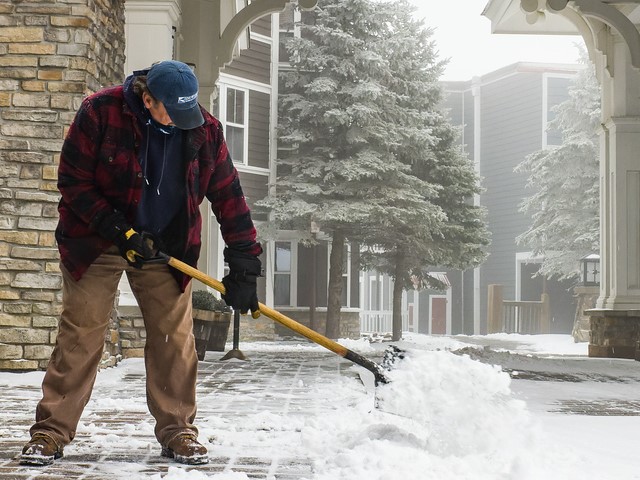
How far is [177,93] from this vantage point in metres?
3.60

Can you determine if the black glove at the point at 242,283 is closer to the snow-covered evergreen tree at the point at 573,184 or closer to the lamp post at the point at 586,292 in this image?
Result: the lamp post at the point at 586,292

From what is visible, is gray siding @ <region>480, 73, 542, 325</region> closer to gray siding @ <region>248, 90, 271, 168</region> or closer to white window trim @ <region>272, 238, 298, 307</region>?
white window trim @ <region>272, 238, 298, 307</region>

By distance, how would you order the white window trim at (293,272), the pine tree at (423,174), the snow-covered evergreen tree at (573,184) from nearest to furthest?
1. the pine tree at (423,174)
2. the white window trim at (293,272)
3. the snow-covered evergreen tree at (573,184)

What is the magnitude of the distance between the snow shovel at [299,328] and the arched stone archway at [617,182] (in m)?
8.62

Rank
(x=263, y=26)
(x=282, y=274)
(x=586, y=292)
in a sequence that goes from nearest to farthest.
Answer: (x=263, y=26) < (x=282, y=274) < (x=586, y=292)

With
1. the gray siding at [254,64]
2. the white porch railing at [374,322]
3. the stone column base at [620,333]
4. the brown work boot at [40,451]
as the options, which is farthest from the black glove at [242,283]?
the white porch railing at [374,322]

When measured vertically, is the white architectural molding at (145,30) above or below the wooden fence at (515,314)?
above

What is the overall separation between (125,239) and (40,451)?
0.87 m

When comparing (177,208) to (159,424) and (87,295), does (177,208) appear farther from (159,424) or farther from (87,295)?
(159,424)

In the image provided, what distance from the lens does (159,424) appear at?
156 inches

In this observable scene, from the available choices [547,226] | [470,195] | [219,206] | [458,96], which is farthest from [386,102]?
[219,206]

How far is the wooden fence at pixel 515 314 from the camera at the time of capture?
89.8ft

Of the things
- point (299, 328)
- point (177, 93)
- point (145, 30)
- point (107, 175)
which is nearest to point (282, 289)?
point (145, 30)

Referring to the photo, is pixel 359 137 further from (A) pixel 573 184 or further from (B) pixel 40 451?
(B) pixel 40 451
